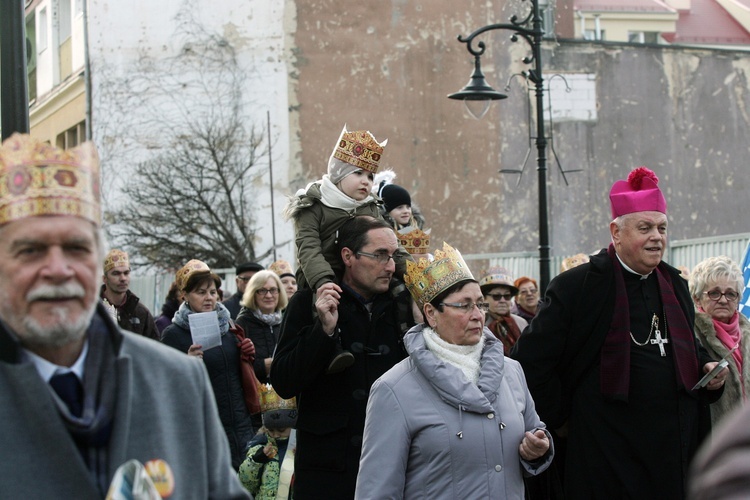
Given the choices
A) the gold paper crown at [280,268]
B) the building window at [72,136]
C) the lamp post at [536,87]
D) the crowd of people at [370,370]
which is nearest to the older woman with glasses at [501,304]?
→ the gold paper crown at [280,268]

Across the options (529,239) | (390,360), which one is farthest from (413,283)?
(529,239)

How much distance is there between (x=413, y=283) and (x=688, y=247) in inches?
561

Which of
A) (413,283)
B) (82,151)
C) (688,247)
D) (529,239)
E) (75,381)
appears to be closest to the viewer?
(75,381)

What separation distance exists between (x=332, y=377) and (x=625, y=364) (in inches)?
59.3

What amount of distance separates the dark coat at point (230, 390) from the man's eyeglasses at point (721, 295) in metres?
3.59

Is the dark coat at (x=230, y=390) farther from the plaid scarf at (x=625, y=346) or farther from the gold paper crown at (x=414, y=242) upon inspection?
the plaid scarf at (x=625, y=346)

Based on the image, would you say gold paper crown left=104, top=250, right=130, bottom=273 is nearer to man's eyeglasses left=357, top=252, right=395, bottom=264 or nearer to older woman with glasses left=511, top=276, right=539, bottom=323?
older woman with glasses left=511, top=276, right=539, bottom=323

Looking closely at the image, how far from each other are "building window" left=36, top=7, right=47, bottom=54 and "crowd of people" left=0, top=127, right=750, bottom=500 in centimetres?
2513

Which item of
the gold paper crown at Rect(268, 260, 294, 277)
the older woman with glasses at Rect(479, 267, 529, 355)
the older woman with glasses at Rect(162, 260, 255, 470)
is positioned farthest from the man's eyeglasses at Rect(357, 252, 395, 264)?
the gold paper crown at Rect(268, 260, 294, 277)

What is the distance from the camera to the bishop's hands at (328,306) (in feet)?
20.5

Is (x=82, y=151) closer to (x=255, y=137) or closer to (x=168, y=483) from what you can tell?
(x=168, y=483)

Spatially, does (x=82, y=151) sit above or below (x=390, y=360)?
above

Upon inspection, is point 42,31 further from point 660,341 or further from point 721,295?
point 660,341

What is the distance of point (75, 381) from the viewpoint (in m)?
3.18
